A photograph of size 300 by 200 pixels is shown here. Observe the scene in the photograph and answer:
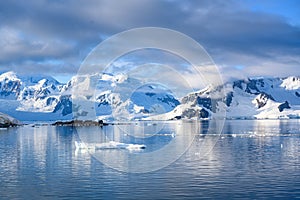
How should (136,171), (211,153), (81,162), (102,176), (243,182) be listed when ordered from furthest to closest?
(211,153)
(81,162)
(136,171)
(102,176)
(243,182)

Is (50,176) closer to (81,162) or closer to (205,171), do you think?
(81,162)

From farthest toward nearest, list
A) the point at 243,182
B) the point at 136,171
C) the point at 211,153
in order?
the point at 211,153 < the point at 136,171 < the point at 243,182

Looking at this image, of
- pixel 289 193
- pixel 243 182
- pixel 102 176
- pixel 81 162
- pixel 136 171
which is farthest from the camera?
pixel 81 162

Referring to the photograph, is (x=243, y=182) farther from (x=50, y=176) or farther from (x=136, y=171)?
(x=50, y=176)

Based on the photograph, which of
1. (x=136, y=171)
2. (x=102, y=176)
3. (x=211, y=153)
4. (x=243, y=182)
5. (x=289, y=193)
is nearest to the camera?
(x=289, y=193)

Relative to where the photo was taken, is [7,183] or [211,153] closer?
[7,183]

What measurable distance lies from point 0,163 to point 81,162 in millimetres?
12845

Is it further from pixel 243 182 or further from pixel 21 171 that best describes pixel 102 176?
pixel 243 182

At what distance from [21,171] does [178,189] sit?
2524 cm

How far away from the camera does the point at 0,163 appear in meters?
71.0

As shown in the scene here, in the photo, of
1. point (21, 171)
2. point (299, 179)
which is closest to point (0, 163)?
point (21, 171)

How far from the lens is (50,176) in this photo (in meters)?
56.7

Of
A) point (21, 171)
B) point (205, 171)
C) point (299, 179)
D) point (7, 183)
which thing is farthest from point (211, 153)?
point (7, 183)

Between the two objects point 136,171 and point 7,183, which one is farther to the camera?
point 136,171
